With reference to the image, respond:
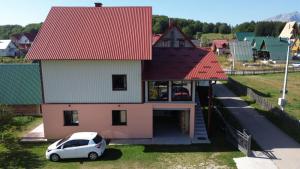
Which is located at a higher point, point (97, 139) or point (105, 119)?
point (105, 119)

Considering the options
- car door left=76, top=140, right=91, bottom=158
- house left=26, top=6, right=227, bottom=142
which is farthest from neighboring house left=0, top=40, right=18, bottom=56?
car door left=76, top=140, right=91, bottom=158

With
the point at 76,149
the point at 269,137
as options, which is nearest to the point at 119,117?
the point at 76,149

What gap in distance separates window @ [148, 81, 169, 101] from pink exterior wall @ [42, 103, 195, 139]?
57 centimetres

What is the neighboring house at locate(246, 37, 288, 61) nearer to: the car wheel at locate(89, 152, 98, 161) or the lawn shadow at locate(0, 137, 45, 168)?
the car wheel at locate(89, 152, 98, 161)

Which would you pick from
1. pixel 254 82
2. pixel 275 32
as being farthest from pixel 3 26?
pixel 254 82

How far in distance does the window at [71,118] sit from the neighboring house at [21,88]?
7.59 m

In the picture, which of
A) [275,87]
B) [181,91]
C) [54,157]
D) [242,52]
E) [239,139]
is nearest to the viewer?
[54,157]

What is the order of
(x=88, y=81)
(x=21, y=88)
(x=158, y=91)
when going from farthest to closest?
(x=21, y=88) < (x=158, y=91) < (x=88, y=81)

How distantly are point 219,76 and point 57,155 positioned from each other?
12.3 metres

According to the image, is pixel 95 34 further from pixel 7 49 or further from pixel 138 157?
pixel 7 49

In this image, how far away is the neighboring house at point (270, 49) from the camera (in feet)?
259

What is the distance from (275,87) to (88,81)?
107 ft

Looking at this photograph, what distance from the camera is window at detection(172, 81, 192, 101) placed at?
2255cm

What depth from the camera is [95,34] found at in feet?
75.4
